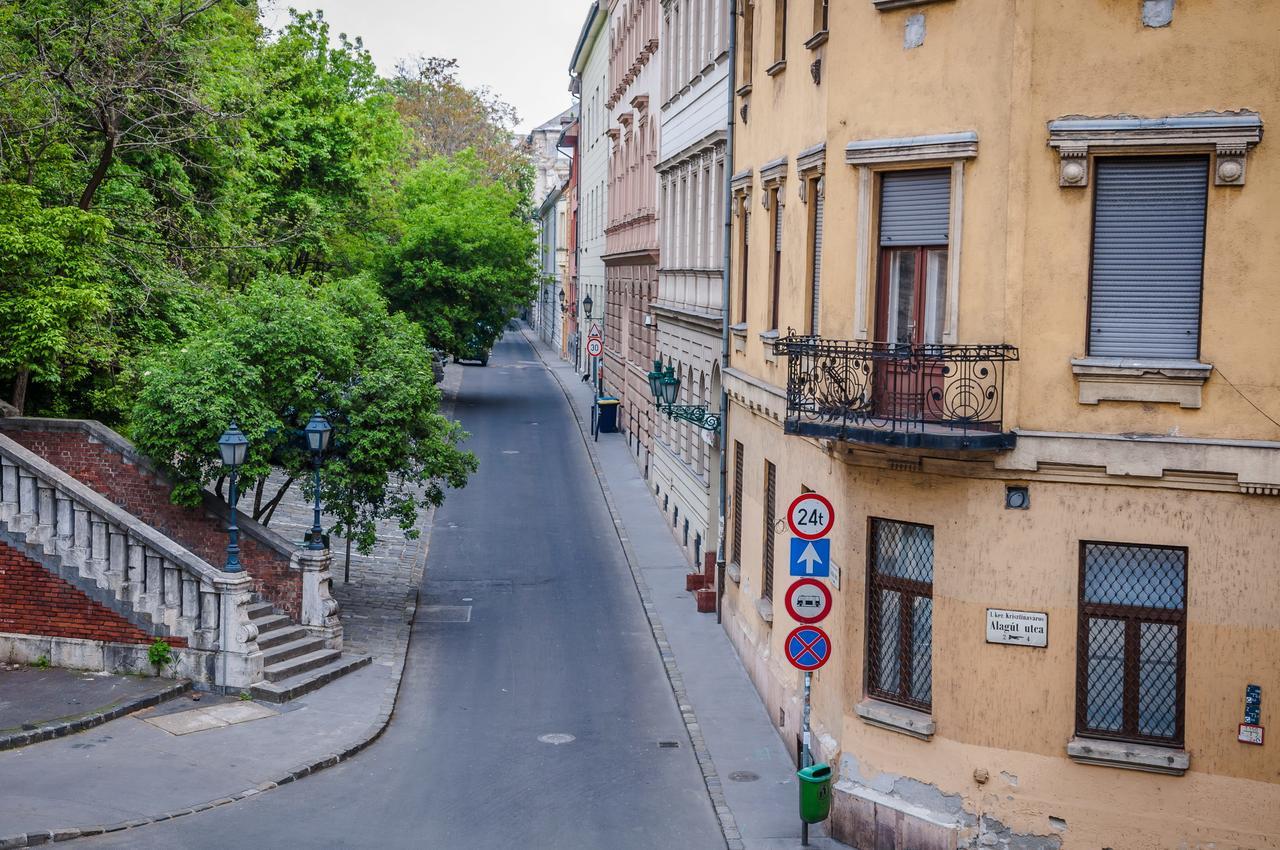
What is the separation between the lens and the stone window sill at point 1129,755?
11602 millimetres

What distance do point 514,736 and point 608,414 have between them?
28767 mm

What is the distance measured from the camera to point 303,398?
2069 centimetres

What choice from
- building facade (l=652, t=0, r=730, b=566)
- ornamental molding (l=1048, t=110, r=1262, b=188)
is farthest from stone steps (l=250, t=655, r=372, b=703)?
ornamental molding (l=1048, t=110, r=1262, b=188)

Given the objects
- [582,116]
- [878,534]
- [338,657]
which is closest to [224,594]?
[338,657]

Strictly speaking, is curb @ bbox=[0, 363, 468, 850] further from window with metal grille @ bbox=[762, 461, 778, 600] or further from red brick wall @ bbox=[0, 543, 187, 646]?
window with metal grille @ bbox=[762, 461, 778, 600]

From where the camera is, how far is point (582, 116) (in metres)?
60.8

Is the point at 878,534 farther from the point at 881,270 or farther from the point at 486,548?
the point at 486,548

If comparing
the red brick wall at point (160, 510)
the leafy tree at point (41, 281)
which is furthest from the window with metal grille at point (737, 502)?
the leafy tree at point (41, 281)

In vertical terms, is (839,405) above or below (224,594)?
above

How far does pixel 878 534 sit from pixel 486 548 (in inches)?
662

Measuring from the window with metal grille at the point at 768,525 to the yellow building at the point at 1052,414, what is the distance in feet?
16.6

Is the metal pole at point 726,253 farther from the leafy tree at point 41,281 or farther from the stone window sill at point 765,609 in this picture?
the leafy tree at point 41,281

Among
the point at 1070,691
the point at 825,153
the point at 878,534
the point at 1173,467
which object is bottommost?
the point at 1070,691

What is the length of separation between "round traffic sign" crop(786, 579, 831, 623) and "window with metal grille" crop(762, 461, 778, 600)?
17.8 ft
